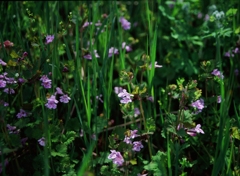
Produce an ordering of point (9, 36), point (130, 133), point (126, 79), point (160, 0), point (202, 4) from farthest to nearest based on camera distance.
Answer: point (202, 4) → point (160, 0) → point (9, 36) → point (126, 79) → point (130, 133)

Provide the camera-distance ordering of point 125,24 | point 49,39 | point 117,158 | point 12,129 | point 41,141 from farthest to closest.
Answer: point 125,24, point 49,39, point 12,129, point 41,141, point 117,158

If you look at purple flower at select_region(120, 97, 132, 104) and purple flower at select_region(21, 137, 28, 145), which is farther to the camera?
purple flower at select_region(21, 137, 28, 145)

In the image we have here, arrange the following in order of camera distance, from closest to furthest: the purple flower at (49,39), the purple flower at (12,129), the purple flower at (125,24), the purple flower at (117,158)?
the purple flower at (117,158) < the purple flower at (12,129) < the purple flower at (49,39) < the purple flower at (125,24)

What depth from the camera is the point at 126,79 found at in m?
1.99

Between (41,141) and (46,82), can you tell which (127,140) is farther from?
(46,82)

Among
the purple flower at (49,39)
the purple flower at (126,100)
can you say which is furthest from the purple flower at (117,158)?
the purple flower at (49,39)

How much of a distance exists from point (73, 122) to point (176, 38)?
102 centimetres

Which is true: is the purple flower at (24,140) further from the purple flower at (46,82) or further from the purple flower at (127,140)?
the purple flower at (127,140)

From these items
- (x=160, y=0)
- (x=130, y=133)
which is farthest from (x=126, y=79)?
(x=160, y=0)

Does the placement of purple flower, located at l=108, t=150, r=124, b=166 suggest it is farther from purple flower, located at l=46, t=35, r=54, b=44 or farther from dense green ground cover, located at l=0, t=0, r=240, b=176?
purple flower, located at l=46, t=35, r=54, b=44

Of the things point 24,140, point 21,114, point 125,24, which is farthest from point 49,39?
point 125,24

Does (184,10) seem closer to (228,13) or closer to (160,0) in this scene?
(160,0)

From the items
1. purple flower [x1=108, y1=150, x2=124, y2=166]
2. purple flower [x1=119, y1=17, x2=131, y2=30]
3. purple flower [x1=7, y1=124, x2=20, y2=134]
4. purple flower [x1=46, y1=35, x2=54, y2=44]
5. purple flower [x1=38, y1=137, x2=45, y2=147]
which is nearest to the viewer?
purple flower [x1=108, y1=150, x2=124, y2=166]

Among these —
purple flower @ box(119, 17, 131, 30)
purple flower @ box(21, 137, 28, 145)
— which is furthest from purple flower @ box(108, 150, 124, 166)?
purple flower @ box(119, 17, 131, 30)
